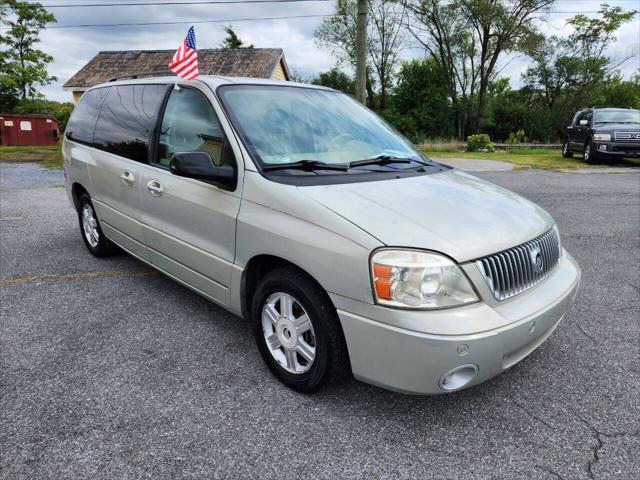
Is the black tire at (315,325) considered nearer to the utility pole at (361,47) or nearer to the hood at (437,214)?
the hood at (437,214)

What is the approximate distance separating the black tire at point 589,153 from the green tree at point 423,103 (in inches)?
847

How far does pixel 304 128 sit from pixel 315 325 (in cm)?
141

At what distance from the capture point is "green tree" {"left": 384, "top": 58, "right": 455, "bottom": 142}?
122 feet

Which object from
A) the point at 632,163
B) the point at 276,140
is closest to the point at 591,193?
the point at 632,163

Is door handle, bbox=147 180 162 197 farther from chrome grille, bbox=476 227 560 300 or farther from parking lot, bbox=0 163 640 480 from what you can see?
chrome grille, bbox=476 227 560 300

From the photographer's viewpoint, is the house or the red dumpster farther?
the house

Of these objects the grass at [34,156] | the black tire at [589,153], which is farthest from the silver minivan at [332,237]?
the black tire at [589,153]

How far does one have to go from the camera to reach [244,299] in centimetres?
294

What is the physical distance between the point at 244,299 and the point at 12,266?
10.8ft

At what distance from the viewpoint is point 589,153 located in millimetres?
15094

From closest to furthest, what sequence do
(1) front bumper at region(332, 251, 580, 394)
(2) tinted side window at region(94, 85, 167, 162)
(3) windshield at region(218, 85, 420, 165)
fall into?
(1) front bumper at region(332, 251, 580, 394)
(3) windshield at region(218, 85, 420, 165)
(2) tinted side window at region(94, 85, 167, 162)

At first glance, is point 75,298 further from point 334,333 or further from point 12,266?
point 334,333

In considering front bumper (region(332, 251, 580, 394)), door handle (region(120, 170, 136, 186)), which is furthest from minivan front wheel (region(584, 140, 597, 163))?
door handle (region(120, 170, 136, 186))

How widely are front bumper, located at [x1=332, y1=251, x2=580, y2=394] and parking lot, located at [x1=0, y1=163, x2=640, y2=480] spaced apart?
1.17 feet
